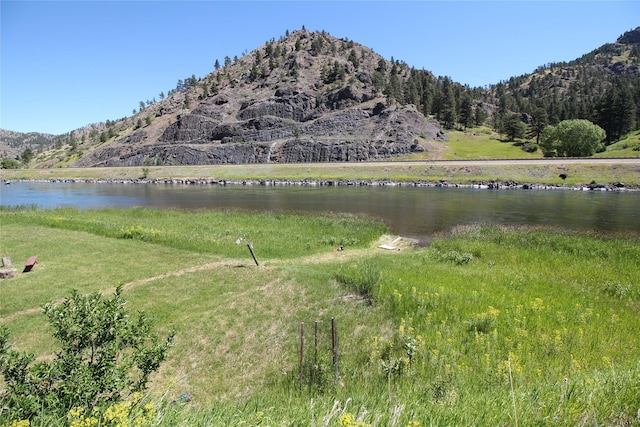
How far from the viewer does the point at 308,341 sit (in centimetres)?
1185

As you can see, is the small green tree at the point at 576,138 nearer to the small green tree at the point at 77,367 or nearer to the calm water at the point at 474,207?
the calm water at the point at 474,207

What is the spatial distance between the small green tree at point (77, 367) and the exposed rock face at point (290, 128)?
126207 millimetres

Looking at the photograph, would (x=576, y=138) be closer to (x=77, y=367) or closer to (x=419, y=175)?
(x=419, y=175)

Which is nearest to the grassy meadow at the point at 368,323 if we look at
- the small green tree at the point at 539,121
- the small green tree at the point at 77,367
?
the small green tree at the point at 77,367

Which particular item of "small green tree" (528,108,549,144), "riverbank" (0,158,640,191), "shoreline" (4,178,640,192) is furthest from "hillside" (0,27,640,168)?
"shoreline" (4,178,640,192)

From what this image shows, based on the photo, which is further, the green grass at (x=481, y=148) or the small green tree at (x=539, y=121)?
the small green tree at (x=539, y=121)

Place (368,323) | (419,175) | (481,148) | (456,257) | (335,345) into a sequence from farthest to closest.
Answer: (481,148) → (419,175) → (456,257) → (368,323) → (335,345)

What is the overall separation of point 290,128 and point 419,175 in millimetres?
83025

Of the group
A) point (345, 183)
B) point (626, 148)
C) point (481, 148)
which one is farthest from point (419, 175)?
point (626, 148)

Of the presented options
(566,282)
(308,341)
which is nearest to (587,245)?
(566,282)

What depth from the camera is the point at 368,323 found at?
12922 mm

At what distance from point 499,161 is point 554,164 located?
13.7m

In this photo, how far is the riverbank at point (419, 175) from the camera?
70.5 metres

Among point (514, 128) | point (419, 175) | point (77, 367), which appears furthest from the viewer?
point (514, 128)
